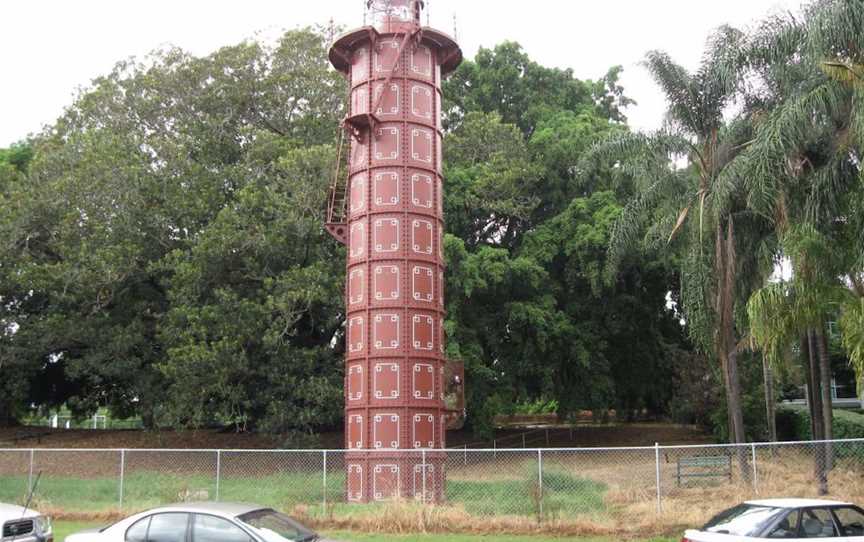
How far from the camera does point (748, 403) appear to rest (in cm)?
3744

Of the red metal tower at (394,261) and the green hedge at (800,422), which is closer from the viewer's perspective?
the red metal tower at (394,261)

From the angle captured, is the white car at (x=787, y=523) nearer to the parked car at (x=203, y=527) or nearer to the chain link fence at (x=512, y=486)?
the chain link fence at (x=512, y=486)

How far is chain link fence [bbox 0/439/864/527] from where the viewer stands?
17.3m

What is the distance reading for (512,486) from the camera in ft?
64.6

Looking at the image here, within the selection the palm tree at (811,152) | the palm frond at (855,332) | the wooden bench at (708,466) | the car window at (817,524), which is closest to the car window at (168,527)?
the car window at (817,524)

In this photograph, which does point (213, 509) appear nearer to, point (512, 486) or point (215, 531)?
point (215, 531)

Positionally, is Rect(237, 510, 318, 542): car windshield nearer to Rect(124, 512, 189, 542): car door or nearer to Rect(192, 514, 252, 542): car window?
Rect(192, 514, 252, 542): car window

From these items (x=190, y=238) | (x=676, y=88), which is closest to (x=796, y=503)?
(x=676, y=88)

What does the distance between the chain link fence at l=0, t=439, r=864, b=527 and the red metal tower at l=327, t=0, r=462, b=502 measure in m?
0.92

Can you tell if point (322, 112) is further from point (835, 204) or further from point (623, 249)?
point (835, 204)

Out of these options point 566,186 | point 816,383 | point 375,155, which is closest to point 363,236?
point 375,155

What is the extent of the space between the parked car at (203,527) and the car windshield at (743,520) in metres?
5.08

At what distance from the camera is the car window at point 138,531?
35.3ft

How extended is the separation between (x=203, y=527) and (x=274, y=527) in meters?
0.85
